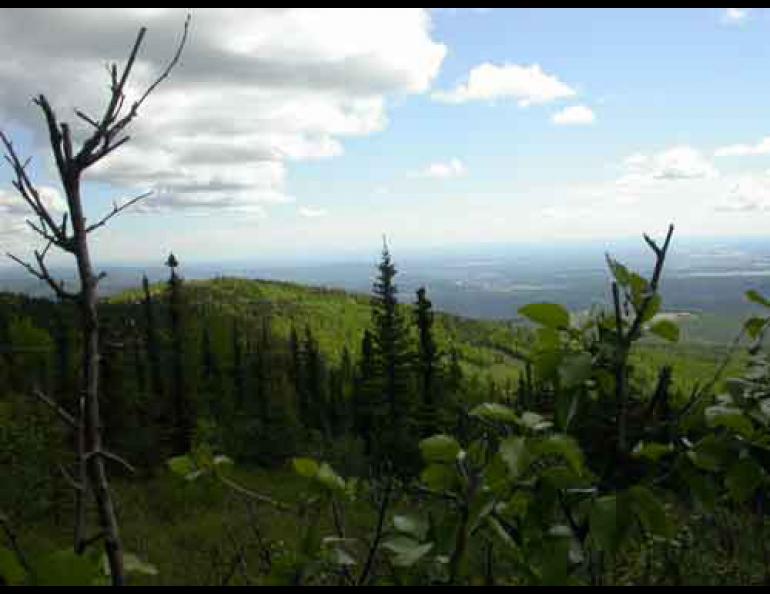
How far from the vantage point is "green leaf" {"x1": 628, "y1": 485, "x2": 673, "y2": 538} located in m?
1.20

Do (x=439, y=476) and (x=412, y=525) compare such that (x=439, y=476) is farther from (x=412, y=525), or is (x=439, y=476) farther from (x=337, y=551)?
(x=337, y=551)

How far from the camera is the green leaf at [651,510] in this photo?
47.4 inches

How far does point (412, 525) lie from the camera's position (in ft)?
4.47

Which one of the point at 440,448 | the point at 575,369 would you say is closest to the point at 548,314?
the point at 575,369

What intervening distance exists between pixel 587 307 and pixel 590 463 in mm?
363

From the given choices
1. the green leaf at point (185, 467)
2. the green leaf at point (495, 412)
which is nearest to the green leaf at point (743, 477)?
the green leaf at point (495, 412)

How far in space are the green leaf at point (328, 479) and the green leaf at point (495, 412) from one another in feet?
1.13

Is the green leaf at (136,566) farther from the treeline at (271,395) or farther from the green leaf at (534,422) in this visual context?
the green leaf at (534,422)

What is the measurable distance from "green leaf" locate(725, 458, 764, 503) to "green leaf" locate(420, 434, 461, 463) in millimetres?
580

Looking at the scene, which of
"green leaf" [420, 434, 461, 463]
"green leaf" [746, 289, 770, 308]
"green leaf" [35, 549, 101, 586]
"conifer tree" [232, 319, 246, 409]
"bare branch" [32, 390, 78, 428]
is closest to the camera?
"green leaf" [35, 549, 101, 586]

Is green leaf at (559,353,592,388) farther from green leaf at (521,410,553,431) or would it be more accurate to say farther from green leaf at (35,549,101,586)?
green leaf at (35,549,101,586)

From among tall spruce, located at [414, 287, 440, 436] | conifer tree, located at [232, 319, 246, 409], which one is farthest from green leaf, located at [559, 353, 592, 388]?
conifer tree, located at [232, 319, 246, 409]

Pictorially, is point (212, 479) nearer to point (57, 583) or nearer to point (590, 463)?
point (57, 583)

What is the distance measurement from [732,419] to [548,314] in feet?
1.39
